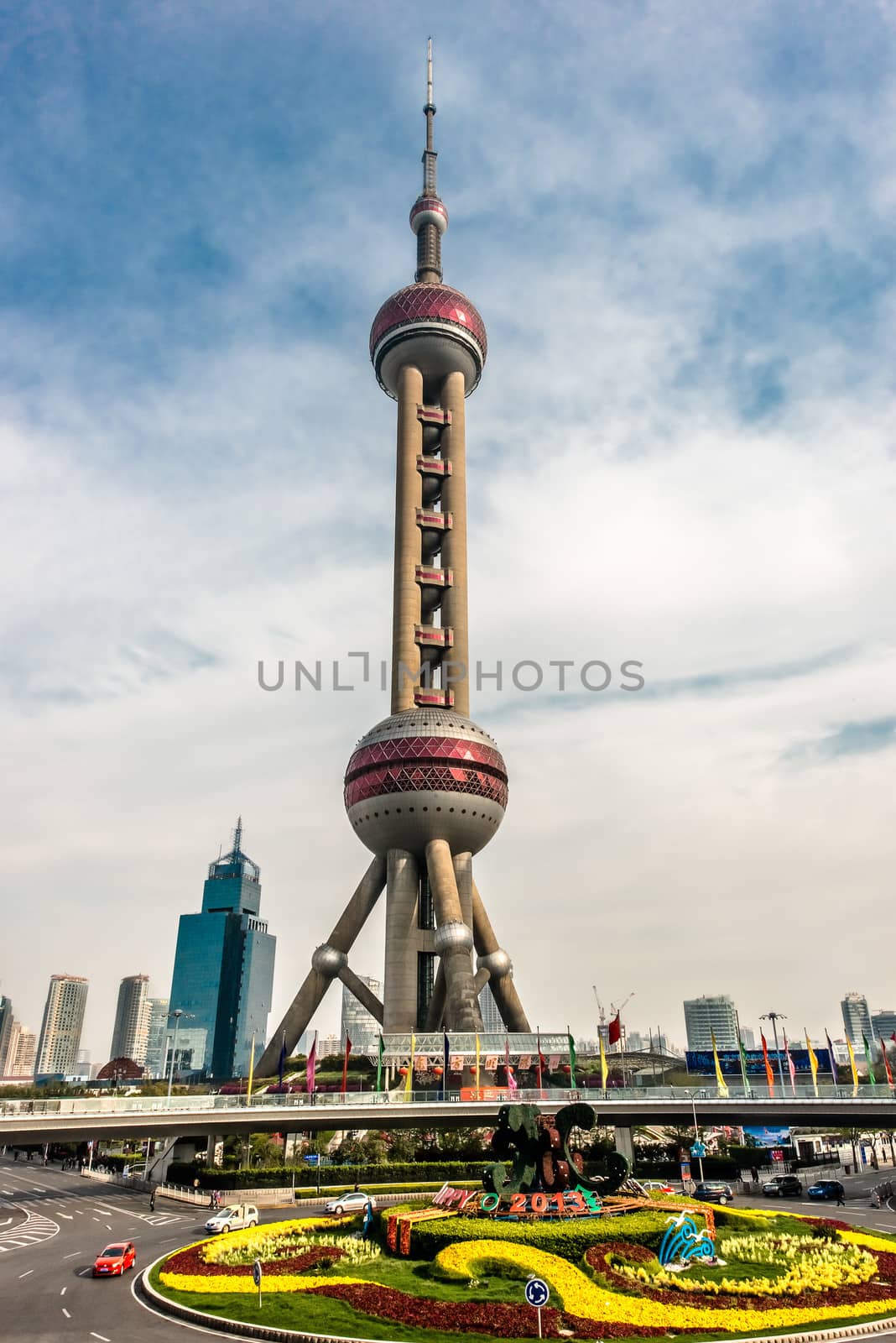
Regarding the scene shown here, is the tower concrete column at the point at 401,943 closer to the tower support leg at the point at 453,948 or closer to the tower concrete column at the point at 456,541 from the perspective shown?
the tower support leg at the point at 453,948

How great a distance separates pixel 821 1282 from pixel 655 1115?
29.6 m

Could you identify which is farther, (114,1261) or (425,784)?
(425,784)

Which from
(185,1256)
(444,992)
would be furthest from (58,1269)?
(444,992)

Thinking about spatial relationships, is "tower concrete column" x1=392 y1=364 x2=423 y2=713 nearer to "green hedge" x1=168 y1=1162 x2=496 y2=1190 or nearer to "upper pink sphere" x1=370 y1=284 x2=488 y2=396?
"upper pink sphere" x1=370 y1=284 x2=488 y2=396

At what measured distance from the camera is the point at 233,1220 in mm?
43000

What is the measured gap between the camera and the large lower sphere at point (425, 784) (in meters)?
95.4

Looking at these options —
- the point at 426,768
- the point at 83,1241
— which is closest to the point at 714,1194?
the point at 83,1241

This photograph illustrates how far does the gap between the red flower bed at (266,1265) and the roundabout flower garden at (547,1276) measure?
88 mm

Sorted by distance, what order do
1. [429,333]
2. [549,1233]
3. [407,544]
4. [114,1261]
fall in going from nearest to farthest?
[549,1233] → [114,1261] → [407,544] → [429,333]

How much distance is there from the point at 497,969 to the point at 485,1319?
76272 millimetres

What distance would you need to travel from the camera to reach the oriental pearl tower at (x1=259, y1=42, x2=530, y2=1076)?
9406 cm

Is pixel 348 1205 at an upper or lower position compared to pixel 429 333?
lower

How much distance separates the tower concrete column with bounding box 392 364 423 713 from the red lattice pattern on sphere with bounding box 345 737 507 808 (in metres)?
7.87

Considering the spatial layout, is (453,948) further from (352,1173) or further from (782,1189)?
(782,1189)
